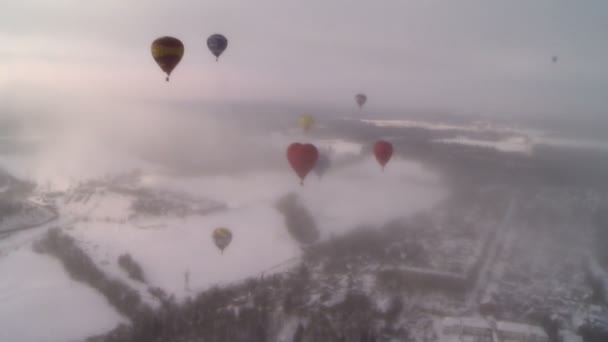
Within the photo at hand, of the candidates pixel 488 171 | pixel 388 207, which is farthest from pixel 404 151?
pixel 388 207

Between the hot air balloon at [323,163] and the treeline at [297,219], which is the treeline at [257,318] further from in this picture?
the hot air balloon at [323,163]

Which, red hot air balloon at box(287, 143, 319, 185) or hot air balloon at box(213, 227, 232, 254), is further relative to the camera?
hot air balloon at box(213, 227, 232, 254)

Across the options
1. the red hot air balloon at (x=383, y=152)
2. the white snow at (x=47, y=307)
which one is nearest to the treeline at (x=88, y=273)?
the white snow at (x=47, y=307)

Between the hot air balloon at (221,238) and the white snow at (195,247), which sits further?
the white snow at (195,247)

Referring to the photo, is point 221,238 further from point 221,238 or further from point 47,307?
point 47,307

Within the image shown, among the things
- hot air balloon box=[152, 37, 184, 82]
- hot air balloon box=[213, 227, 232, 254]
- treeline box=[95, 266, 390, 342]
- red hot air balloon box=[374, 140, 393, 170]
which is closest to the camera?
hot air balloon box=[152, 37, 184, 82]

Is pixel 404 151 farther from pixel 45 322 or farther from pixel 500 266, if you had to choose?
pixel 45 322

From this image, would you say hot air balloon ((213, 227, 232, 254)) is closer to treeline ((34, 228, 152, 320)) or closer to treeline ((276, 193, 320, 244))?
treeline ((34, 228, 152, 320))

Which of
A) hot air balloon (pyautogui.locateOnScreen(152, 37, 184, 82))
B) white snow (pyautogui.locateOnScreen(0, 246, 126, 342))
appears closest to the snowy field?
white snow (pyautogui.locateOnScreen(0, 246, 126, 342))
